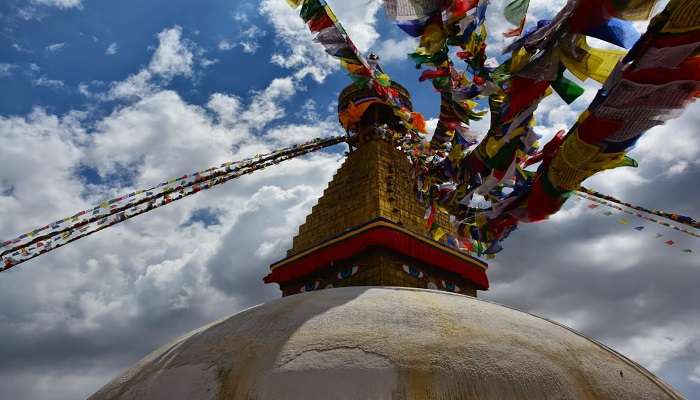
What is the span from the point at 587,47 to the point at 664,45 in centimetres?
93

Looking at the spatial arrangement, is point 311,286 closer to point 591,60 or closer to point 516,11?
point 516,11

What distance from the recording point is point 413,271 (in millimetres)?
9375

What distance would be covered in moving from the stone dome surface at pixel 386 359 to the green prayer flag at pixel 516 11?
2849 mm

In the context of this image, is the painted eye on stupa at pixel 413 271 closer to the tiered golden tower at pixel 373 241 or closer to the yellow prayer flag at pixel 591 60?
the tiered golden tower at pixel 373 241

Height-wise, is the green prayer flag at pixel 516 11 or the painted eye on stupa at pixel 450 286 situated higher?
the green prayer flag at pixel 516 11

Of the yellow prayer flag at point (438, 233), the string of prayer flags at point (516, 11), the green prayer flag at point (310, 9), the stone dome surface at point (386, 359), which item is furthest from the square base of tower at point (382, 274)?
the string of prayer flags at point (516, 11)

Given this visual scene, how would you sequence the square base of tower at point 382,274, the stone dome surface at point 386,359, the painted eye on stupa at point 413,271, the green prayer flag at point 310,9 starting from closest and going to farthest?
the stone dome surface at point 386,359
the green prayer flag at point 310,9
the square base of tower at point 382,274
the painted eye on stupa at point 413,271

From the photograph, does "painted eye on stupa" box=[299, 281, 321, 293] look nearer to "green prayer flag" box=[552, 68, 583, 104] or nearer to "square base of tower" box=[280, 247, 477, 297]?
"square base of tower" box=[280, 247, 477, 297]

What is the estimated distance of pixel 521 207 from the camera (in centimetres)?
592

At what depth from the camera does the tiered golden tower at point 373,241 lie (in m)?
9.09

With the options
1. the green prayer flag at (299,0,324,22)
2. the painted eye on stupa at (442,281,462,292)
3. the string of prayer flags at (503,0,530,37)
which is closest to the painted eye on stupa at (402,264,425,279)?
the painted eye on stupa at (442,281,462,292)

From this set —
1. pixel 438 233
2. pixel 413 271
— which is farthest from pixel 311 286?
pixel 438 233

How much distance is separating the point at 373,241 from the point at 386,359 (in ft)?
19.2

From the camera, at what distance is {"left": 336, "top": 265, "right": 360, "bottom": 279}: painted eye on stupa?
9.38m
